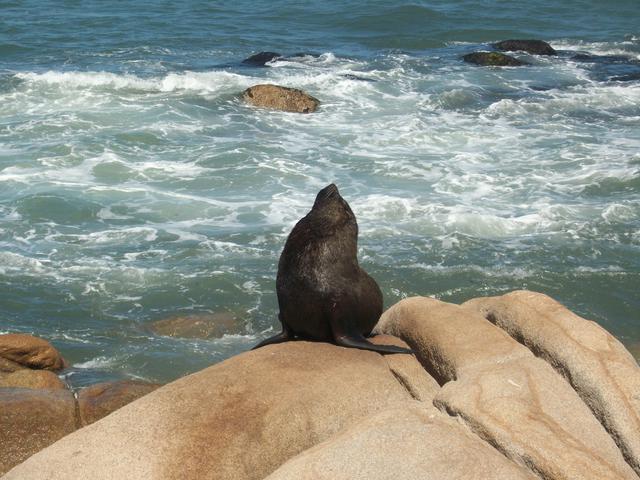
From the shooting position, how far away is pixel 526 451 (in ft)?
14.2

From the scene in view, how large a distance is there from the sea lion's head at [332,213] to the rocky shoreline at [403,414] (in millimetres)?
882

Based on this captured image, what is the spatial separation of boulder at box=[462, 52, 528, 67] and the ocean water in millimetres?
667

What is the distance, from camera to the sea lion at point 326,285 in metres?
6.20

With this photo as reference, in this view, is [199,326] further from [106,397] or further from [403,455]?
[403,455]

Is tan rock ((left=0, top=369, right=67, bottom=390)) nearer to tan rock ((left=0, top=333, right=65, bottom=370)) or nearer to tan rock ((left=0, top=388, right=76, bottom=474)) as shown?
tan rock ((left=0, top=333, right=65, bottom=370))

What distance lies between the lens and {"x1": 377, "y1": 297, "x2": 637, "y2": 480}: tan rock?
432cm

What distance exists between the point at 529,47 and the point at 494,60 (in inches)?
98.3

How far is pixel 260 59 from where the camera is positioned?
26.4 metres

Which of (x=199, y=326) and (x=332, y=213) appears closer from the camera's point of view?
(x=332, y=213)

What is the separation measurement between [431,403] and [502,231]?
8383mm

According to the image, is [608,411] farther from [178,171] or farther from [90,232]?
[178,171]

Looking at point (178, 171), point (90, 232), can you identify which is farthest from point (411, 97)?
point (90, 232)

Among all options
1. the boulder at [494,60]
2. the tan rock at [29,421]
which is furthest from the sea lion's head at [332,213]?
the boulder at [494,60]

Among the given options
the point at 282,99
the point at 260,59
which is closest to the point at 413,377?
the point at 282,99
